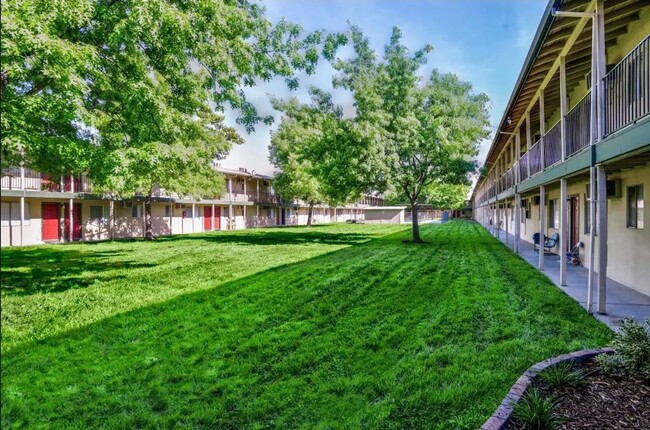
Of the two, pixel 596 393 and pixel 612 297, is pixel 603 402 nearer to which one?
pixel 596 393

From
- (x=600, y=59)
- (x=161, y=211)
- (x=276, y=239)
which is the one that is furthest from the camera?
(x=161, y=211)

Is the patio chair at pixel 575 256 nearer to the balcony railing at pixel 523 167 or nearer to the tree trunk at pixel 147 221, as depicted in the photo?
the balcony railing at pixel 523 167

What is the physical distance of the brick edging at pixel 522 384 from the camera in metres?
3.01

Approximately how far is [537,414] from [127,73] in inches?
202

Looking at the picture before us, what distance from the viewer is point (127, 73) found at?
14.4 feet

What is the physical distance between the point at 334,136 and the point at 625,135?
46.0ft

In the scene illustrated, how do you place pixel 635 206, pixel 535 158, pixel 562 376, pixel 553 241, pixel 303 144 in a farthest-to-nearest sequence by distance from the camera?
pixel 303 144 → pixel 553 241 → pixel 535 158 → pixel 635 206 → pixel 562 376

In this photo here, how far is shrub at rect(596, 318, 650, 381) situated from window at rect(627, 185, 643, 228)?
5277 millimetres

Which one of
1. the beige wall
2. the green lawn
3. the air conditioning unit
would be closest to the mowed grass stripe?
the green lawn

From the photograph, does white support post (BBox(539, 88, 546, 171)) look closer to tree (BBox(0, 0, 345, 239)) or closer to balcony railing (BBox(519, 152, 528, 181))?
balcony railing (BBox(519, 152, 528, 181))

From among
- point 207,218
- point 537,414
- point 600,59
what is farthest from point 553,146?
point 207,218

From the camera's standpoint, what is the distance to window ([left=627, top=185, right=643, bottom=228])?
26.7 ft

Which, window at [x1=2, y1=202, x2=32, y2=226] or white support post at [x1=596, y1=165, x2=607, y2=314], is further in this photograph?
white support post at [x1=596, y1=165, x2=607, y2=314]

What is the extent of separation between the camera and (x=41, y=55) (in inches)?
105
